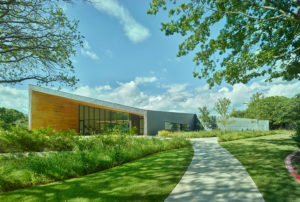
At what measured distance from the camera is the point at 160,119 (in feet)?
82.1

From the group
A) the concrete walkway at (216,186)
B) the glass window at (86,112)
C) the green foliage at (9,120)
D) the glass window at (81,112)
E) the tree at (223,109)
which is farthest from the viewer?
the glass window at (81,112)

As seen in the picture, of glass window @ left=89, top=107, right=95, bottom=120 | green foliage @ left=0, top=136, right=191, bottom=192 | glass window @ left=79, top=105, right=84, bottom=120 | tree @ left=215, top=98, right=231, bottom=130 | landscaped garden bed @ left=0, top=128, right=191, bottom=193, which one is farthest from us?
glass window @ left=79, top=105, right=84, bottom=120

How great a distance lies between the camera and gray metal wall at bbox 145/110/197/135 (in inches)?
914

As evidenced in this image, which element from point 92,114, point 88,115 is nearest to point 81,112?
point 88,115

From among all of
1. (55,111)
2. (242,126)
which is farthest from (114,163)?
(242,126)

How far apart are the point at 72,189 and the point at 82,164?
1561 mm

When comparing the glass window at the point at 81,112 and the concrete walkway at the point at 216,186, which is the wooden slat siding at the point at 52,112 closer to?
the glass window at the point at 81,112

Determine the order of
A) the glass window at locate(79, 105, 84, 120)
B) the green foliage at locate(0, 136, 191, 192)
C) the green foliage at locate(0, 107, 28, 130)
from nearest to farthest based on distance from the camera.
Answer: the green foliage at locate(0, 136, 191, 192)
the green foliage at locate(0, 107, 28, 130)
the glass window at locate(79, 105, 84, 120)

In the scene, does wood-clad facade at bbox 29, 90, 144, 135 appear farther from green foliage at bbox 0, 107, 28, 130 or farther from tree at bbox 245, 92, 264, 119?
tree at bbox 245, 92, 264, 119


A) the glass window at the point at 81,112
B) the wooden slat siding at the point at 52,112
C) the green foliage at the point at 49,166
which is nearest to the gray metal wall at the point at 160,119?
the wooden slat siding at the point at 52,112

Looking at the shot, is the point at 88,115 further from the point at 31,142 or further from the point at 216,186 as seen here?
the point at 216,186

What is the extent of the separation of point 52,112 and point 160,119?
1605cm

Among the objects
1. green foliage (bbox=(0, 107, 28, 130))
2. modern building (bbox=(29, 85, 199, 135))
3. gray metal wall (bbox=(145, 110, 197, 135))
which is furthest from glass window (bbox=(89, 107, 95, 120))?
gray metal wall (bbox=(145, 110, 197, 135))

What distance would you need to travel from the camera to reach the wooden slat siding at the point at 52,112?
67.4 feet
